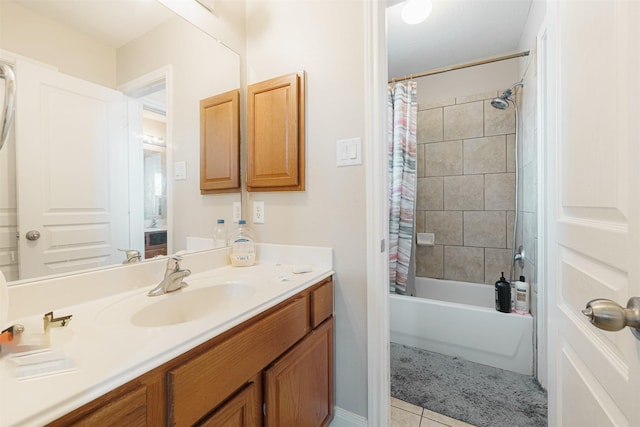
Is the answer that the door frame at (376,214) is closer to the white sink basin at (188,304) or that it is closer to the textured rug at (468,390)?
the textured rug at (468,390)

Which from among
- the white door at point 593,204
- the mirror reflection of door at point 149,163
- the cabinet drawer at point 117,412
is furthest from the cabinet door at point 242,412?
the white door at point 593,204

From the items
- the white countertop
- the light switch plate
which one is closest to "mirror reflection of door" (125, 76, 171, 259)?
the white countertop

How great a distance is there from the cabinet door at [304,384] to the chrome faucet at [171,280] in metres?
0.46

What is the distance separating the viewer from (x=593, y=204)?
1.97 feet

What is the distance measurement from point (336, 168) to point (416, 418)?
4.33ft

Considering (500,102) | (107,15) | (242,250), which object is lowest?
(242,250)

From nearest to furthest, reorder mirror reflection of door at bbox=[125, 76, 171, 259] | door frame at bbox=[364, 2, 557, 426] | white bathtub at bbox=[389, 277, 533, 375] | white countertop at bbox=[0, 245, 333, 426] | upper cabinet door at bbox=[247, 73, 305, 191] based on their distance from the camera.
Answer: white countertop at bbox=[0, 245, 333, 426] < mirror reflection of door at bbox=[125, 76, 171, 259] < door frame at bbox=[364, 2, 557, 426] < upper cabinet door at bbox=[247, 73, 305, 191] < white bathtub at bbox=[389, 277, 533, 375]

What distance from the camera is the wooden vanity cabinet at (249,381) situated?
51 centimetres

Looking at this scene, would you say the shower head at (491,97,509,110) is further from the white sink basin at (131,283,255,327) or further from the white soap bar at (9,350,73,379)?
the white soap bar at (9,350,73,379)

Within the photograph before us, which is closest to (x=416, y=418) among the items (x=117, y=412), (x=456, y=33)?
(x=117, y=412)

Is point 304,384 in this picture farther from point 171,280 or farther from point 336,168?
point 336,168

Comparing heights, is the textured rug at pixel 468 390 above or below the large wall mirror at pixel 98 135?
below

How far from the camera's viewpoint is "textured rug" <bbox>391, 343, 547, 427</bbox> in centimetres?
136

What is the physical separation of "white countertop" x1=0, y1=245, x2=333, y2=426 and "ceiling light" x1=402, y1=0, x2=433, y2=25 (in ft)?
6.05
